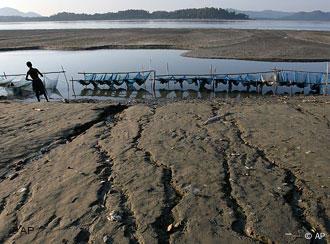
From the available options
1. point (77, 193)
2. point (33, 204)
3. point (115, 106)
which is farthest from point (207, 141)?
point (115, 106)

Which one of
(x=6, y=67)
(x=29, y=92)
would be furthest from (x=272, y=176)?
(x=6, y=67)

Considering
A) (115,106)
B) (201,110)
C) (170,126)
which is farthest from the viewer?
(115,106)

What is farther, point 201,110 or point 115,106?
point 115,106

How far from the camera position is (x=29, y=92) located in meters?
22.5

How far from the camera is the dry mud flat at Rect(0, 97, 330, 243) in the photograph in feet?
20.5

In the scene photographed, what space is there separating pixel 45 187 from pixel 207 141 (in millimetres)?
4359

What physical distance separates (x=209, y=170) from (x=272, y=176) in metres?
1.32

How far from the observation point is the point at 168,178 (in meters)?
8.02

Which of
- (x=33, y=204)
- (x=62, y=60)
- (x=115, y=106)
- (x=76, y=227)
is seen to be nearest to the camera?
(x=76, y=227)

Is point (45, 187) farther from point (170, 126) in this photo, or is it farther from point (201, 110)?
point (201, 110)

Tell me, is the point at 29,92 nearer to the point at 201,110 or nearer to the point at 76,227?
the point at 201,110

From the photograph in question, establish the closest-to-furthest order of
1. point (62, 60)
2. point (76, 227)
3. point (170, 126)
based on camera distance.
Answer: point (76, 227) < point (170, 126) < point (62, 60)

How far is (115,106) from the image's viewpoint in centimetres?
1518

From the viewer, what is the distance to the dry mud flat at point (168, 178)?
20.5ft
